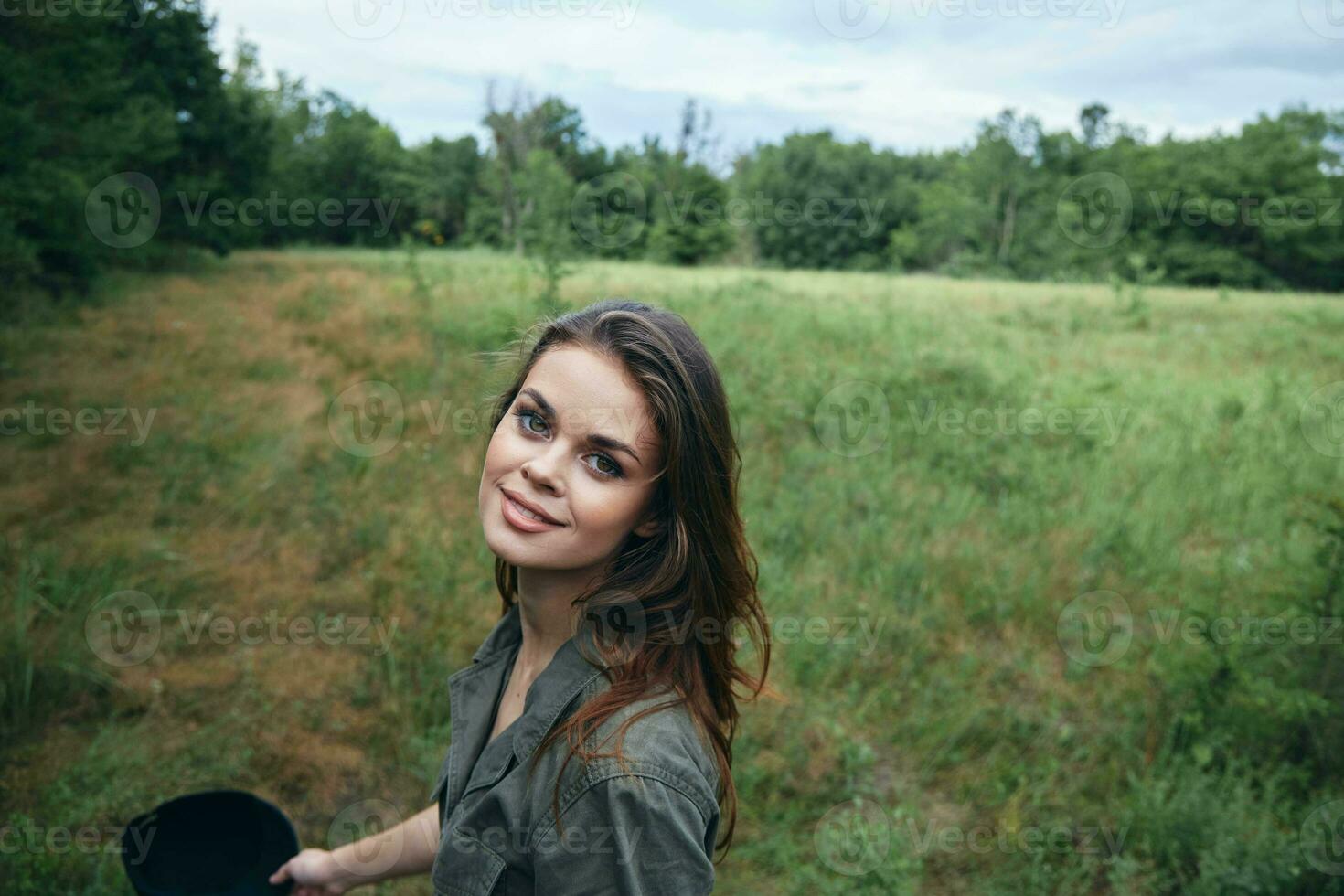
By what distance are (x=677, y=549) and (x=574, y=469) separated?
8.9 inches

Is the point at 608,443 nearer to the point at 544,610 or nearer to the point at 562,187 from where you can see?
the point at 544,610

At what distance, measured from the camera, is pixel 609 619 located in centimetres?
141

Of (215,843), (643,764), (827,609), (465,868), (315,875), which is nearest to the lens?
(643,764)

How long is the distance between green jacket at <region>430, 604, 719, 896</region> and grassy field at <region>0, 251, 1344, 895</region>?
1042 millimetres

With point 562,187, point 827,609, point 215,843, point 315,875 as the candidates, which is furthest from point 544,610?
point 562,187

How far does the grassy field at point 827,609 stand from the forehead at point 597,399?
83 cm

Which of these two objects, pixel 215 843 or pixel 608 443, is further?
pixel 215 843

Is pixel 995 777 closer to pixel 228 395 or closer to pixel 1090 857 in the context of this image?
pixel 1090 857

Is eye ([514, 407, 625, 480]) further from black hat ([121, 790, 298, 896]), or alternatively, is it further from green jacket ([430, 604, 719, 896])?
black hat ([121, 790, 298, 896])

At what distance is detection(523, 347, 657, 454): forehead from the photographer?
136cm

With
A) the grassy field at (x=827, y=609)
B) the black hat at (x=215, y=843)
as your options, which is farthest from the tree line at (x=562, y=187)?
the black hat at (x=215, y=843)

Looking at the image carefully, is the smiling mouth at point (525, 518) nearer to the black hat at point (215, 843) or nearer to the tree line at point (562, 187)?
the black hat at point (215, 843)

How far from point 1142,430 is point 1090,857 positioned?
5.64 metres

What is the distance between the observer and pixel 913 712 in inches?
163
